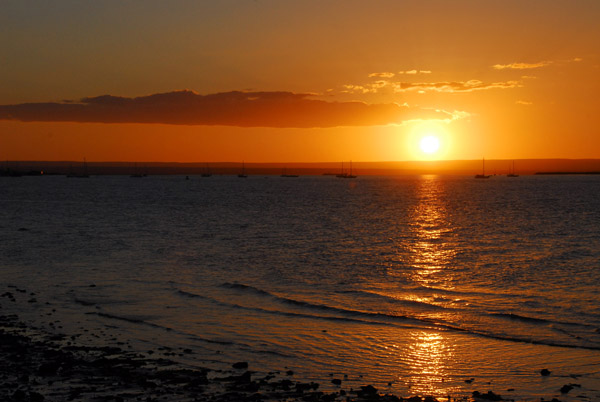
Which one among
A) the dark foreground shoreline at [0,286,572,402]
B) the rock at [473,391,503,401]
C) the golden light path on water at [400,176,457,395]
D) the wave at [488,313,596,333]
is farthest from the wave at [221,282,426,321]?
the rock at [473,391,503,401]

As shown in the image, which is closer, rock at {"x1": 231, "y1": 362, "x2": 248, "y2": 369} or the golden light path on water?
the golden light path on water

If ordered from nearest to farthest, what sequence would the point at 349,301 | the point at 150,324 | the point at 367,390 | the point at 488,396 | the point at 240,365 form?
the point at 488,396 → the point at 367,390 → the point at 240,365 → the point at 150,324 → the point at 349,301

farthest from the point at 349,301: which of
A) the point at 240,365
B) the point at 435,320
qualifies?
the point at 240,365

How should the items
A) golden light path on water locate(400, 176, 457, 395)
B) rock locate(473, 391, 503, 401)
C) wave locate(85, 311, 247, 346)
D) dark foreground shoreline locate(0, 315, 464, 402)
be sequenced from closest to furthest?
1. dark foreground shoreline locate(0, 315, 464, 402)
2. rock locate(473, 391, 503, 401)
3. golden light path on water locate(400, 176, 457, 395)
4. wave locate(85, 311, 247, 346)

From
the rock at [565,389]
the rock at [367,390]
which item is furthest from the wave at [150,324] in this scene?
the rock at [565,389]

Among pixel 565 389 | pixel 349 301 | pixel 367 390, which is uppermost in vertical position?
pixel 367 390

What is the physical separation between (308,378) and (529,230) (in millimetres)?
59198

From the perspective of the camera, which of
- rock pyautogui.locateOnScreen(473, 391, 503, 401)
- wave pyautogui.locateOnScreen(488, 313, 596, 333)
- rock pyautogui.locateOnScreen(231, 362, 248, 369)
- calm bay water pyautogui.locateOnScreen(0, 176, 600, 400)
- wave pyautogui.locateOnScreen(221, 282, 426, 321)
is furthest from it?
wave pyautogui.locateOnScreen(221, 282, 426, 321)

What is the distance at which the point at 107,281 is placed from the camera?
3316cm

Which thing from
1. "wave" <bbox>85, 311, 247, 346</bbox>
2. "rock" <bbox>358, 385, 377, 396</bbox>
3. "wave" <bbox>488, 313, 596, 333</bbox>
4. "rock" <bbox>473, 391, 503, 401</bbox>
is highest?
"rock" <bbox>358, 385, 377, 396</bbox>

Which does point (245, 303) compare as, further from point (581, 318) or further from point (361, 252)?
point (361, 252)

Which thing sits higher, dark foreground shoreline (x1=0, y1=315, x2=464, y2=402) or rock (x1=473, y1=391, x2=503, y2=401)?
dark foreground shoreline (x1=0, y1=315, x2=464, y2=402)

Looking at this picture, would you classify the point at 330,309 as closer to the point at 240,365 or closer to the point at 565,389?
the point at 240,365

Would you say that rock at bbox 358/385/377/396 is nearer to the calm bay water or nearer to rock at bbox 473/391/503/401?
the calm bay water
